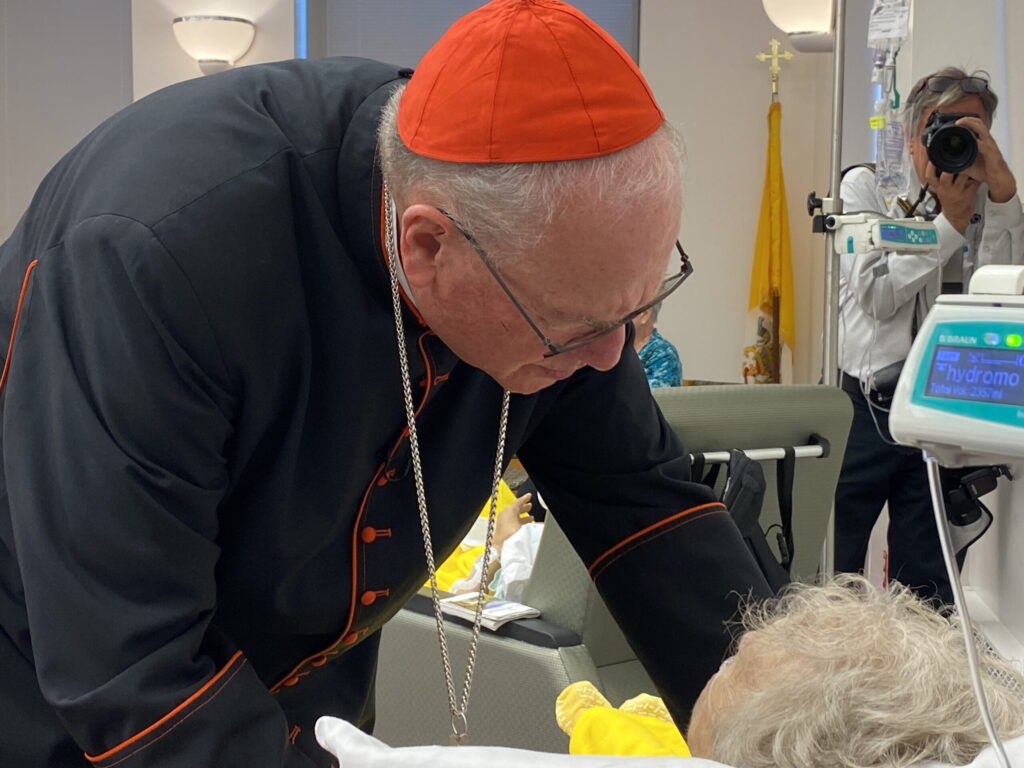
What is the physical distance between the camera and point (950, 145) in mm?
3023

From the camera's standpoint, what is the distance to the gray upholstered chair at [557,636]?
2.22 m

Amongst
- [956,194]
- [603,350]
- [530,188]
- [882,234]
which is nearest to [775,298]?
[956,194]

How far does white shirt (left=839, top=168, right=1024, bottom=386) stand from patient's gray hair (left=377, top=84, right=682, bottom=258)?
212 centimetres

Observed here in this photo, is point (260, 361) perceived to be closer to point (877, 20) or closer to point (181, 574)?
point (181, 574)

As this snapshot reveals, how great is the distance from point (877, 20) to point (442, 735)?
8.56 ft

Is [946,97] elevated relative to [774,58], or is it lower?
lower

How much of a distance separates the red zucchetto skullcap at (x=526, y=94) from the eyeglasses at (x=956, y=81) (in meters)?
2.25

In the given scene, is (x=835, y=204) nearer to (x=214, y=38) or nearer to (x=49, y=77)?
(x=214, y=38)

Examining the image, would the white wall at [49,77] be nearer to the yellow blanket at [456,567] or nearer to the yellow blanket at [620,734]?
the yellow blanket at [456,567]

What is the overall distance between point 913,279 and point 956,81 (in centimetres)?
50

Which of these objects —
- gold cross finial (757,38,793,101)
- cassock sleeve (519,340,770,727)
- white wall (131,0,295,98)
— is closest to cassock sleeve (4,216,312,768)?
cassock sleeve (519,340,770,727)

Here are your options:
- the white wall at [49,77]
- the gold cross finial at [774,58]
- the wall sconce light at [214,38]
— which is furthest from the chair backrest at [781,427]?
the white wall at [49,77]

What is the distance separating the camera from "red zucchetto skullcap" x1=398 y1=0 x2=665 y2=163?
1017mm

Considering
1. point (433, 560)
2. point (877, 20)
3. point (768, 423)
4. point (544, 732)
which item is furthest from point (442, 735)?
point (877, 20)
